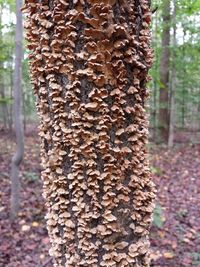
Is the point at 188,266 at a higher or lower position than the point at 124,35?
lower

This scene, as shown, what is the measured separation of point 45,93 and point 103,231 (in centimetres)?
63

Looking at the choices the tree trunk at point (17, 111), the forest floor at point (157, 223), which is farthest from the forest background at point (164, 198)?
the tree trunk at point (17, 111)

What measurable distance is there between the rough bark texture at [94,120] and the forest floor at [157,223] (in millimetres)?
2823

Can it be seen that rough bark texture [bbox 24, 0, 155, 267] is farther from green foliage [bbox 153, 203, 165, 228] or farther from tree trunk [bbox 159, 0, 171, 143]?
tree trunk [bbox 159, 0, 171, 143]

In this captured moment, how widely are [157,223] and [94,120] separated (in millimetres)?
4100

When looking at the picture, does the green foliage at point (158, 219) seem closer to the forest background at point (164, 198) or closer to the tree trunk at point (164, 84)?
the forest background at point (164, 198)

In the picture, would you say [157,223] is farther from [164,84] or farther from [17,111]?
[164,84]

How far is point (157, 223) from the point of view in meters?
5.14

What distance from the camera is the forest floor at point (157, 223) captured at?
425 cm

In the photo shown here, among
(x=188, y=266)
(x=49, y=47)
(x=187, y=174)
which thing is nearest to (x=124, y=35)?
(x=49, y=47)

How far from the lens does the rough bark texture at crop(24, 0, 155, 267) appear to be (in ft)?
4.45

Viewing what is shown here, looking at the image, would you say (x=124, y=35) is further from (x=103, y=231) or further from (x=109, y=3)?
(x=103, y=231)

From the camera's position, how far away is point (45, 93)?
1.46 m

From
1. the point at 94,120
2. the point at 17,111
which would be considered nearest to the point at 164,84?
the point at 17,111
